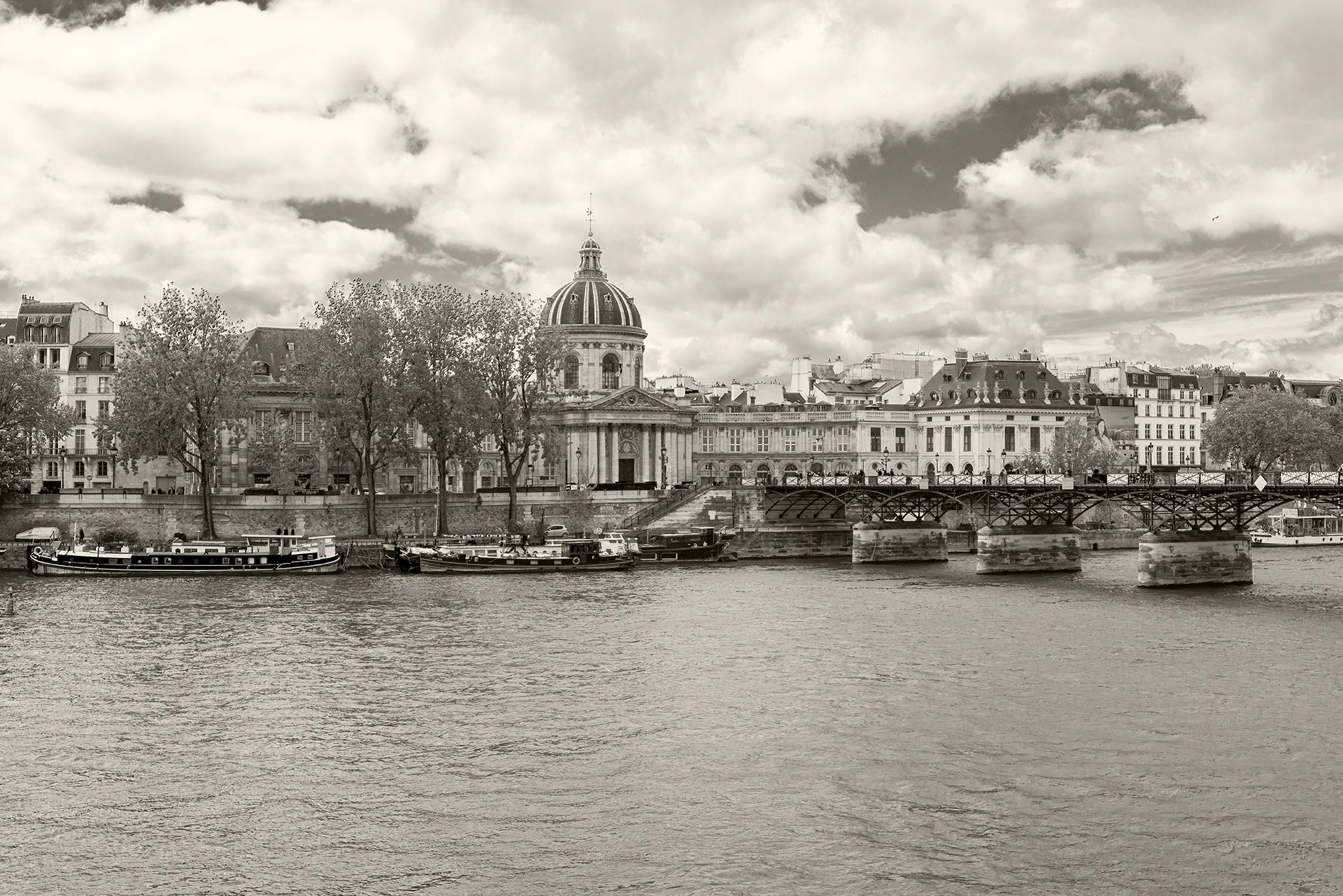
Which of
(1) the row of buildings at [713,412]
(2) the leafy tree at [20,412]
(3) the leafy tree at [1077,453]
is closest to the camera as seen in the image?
(2) the leafy tree at [20,412]

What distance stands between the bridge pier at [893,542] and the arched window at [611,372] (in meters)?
39.5

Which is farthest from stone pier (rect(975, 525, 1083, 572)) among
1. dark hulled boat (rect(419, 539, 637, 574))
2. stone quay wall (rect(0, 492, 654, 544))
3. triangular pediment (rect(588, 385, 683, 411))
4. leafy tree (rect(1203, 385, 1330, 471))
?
leafy tree (rect(1203, 385, 1330, 471))

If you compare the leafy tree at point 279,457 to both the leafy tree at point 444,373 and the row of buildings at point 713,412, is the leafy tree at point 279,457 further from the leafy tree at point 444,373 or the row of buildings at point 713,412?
the leafy tree at point 444,373

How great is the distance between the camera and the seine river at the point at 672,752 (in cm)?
2388

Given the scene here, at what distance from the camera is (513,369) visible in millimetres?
82812

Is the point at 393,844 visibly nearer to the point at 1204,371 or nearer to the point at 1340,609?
the point at 1340,609

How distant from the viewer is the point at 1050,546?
74125mm

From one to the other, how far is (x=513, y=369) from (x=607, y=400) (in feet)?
84.6

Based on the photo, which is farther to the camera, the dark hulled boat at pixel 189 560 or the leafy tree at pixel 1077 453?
the leafy tree at pixel 1077 453

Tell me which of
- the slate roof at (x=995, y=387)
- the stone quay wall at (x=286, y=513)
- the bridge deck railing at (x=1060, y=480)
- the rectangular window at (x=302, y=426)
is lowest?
the stone quay wall at (x=286, y=513)

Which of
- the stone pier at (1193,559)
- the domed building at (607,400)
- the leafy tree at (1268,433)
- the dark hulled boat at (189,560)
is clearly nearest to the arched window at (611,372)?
the domed building at (607,400)

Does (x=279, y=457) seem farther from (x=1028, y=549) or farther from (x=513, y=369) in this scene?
(x=1028, y=549)

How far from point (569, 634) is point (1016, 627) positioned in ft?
51.9

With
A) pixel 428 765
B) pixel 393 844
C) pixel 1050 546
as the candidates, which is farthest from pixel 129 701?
pixel 1050 546
